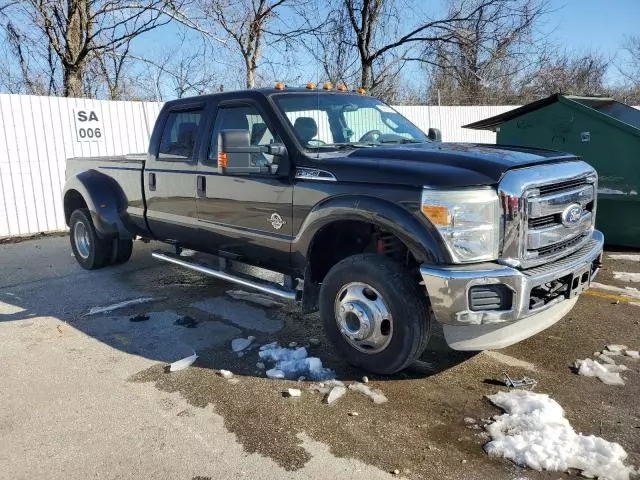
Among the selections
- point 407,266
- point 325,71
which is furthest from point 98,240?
point 325,71

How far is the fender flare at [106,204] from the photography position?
19.9ft

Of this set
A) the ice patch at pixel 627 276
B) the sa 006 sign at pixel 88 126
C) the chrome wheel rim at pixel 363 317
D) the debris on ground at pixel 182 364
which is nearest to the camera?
the chrome wheel rim at pixel 363 317

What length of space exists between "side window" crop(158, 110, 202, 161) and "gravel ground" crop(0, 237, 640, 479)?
150 centimetres

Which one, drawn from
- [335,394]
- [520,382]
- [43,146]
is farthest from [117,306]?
[43,146]

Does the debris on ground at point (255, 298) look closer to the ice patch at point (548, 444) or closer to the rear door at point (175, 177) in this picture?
the rear door at point (175, 177)

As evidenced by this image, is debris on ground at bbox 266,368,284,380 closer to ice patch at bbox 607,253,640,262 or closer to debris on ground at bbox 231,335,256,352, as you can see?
debris on ground at bbox 231,335,256,352

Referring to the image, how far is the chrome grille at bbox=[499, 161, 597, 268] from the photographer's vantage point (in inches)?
123

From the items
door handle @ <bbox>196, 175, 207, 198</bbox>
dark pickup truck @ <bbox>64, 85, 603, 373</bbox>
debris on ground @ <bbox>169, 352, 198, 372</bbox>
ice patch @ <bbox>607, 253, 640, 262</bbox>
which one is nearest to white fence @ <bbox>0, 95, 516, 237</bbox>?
dark pickup truck @ <bbox>64, 85, 603, 373</bbox>

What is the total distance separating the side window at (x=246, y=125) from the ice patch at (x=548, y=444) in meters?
2.49

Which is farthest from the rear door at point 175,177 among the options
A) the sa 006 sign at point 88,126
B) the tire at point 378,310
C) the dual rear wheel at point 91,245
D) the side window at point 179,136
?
the sa 006 sign at point 88,126

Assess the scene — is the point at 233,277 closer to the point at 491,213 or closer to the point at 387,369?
the point at 387,369

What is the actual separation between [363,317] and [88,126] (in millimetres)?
8428

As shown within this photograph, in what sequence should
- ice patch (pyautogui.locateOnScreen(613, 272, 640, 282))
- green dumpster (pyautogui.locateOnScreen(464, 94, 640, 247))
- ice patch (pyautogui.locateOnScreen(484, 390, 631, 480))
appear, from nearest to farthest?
ice patch (pyautogui.locateOnScreen(484, 390, 631, 480)) < ice patch (pyautogui.locateOnScreen(613, 272, 640, 282)) < green dumpster (pyautogui.locateOnScreen(464, 94, 640, 247))

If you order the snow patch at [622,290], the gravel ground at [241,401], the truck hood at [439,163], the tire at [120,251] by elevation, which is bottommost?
the gravel ground at [241,401]
